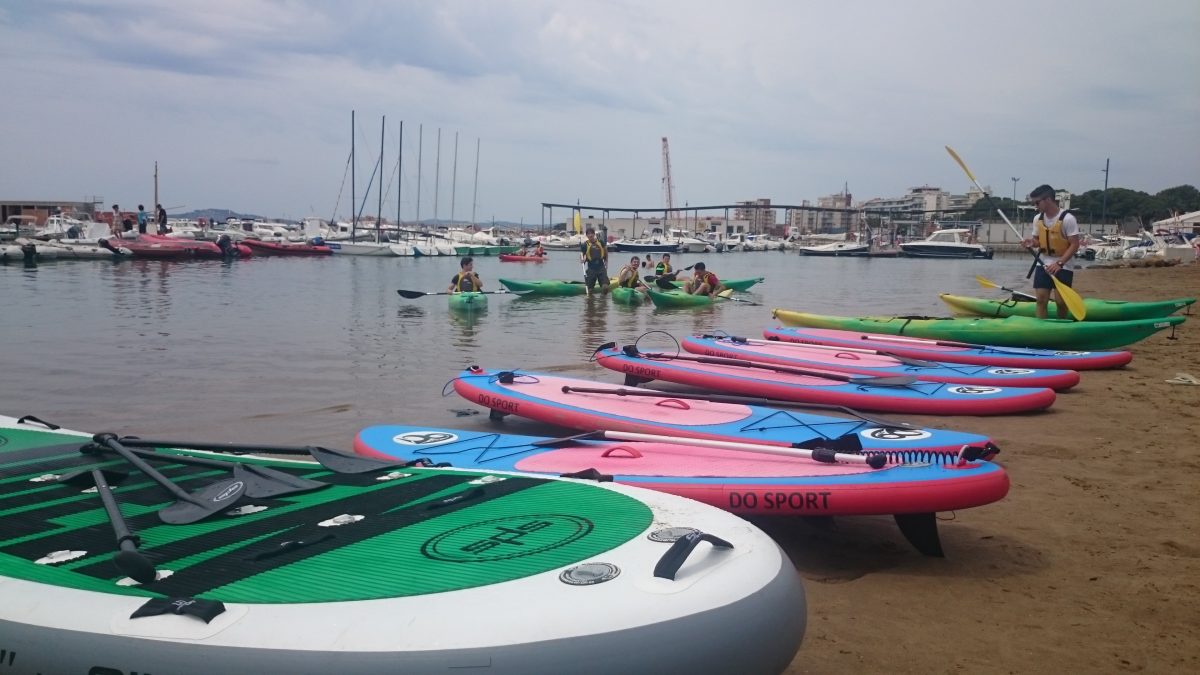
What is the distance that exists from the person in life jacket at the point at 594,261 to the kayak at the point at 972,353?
9213mm

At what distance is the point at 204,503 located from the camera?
292 cm

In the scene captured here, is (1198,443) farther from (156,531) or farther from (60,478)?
(60,478)

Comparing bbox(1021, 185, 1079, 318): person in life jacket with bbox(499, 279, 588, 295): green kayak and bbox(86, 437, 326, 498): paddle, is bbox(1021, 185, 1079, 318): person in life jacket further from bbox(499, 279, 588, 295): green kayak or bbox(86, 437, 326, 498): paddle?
bbox(499, 279, 588, 295): green kayak

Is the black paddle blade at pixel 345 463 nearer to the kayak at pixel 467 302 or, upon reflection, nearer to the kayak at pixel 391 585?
the kayak at pixel 391 585

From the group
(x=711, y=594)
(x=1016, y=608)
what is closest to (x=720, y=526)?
(x=711, y=594)

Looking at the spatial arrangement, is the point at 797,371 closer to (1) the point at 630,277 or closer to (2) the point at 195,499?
(2) the point at 195,499

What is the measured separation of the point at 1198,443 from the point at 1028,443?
996 mm

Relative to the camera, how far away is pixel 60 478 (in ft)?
10.7

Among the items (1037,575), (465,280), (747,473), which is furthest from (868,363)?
(465,280)

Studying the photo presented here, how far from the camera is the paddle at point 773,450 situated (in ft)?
12.7

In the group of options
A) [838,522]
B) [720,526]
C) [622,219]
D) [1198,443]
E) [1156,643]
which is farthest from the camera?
[622,219]

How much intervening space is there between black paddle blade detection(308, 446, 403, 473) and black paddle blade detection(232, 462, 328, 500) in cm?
16

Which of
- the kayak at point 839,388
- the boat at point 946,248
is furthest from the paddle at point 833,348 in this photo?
the boat at point 946,248

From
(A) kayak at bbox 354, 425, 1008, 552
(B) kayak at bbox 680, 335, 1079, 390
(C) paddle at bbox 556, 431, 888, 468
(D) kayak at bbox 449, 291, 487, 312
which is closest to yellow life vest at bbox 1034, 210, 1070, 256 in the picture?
(B) kayak at bbox 680, 335, 1079, 390
